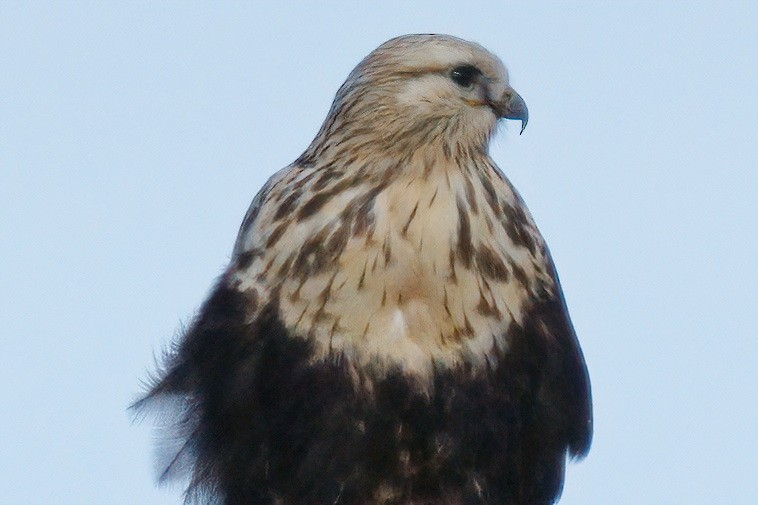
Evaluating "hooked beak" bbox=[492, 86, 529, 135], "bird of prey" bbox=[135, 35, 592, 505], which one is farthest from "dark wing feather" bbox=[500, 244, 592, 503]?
"hooked beak" bbox=[492, 86, 529, 135]

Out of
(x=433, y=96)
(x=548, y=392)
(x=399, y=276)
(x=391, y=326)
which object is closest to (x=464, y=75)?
(x=433, y=96)

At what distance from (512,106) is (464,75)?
21 centimetres

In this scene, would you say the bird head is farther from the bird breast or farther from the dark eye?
the bird breast

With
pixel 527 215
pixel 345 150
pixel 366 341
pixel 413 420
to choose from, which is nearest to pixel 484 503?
pixel 413 420

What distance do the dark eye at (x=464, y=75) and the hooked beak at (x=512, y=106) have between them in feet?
0.39

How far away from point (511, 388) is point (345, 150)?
1057 mm

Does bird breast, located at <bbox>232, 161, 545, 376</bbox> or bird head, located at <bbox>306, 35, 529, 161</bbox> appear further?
bird head, located at <bbox>306, 35, 529, 161</bbox>

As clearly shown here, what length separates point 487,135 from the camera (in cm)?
489

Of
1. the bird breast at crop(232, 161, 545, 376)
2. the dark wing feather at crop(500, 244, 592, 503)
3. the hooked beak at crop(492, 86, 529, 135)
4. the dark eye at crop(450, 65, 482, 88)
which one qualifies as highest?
the dark eye at crop(450, 65, 482, 88)

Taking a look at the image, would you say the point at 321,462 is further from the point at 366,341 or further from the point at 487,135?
the point at 487,135

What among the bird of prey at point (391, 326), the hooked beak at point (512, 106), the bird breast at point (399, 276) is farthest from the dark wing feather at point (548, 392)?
the hooked beak at point (512, 106)

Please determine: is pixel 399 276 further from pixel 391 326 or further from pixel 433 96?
pixel 433 96

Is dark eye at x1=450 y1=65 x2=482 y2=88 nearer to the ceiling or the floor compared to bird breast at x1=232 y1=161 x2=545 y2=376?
nearer to the ceiling

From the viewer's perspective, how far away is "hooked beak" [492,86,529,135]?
15.7 feet
